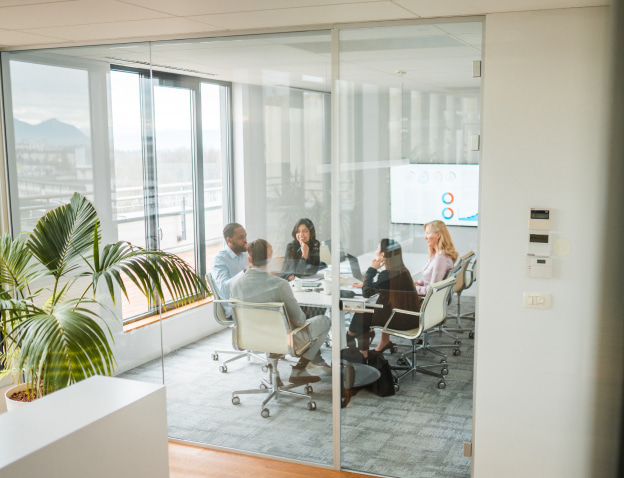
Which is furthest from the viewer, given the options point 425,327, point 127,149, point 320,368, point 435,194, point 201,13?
point 127,149

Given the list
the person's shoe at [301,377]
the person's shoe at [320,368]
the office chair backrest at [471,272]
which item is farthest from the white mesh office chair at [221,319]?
the office chair backrest at [471,272]

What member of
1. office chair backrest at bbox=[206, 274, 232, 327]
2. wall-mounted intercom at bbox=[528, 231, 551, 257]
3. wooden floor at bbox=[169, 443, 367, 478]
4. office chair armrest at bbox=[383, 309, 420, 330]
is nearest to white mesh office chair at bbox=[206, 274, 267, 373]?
office chair backrest at bbox=[206, 274, 232, 327]

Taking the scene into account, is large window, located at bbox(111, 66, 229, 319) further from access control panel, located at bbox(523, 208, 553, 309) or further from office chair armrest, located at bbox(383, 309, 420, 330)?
access control panel, located at bbox(523, 208, 553, 309)

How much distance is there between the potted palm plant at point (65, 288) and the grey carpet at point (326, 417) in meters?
0.57

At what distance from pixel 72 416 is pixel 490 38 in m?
2.58

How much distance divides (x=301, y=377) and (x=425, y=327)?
84 centimetres

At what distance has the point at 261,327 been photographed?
12.3ft

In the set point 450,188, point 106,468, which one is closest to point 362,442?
point 450,188

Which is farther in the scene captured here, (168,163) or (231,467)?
(168,163)

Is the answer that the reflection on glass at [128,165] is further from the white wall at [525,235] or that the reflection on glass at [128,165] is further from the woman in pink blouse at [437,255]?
the white wall at [525,235]

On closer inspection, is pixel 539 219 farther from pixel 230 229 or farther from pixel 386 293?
pixel 230 229

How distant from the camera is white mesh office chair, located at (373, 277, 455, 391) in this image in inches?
132

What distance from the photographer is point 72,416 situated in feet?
7.11

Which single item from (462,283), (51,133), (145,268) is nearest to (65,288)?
(145,268)
